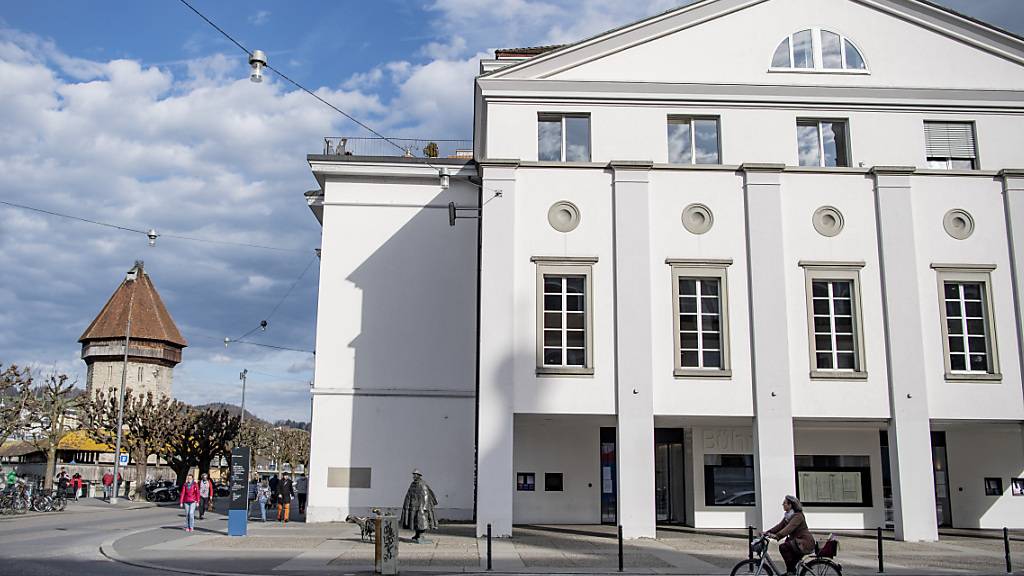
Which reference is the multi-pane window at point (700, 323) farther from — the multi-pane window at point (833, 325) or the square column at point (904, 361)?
the square column at point (904, 361)

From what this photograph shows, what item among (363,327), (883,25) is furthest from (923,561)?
(363,327)

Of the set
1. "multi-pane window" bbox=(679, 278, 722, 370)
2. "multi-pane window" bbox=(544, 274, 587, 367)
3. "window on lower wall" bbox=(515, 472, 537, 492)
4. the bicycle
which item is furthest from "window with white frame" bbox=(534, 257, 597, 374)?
the bicycle

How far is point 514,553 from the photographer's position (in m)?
18.3

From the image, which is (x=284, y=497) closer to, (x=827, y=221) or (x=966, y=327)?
(x=827, y=221)

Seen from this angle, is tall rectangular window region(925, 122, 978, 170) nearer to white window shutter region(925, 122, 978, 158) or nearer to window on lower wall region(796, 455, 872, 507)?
white window shutter region(925, 122, 978, 158)

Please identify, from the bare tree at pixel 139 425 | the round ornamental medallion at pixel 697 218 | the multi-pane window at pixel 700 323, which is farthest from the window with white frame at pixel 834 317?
the bare tree at pixel 139 425

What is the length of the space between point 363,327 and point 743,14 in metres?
14.7

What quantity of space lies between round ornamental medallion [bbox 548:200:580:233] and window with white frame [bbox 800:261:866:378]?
6.25 metres

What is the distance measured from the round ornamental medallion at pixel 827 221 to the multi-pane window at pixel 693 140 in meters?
3.09

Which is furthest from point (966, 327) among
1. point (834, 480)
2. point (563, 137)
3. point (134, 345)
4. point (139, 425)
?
point (134, 345)

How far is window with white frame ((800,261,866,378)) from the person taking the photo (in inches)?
901

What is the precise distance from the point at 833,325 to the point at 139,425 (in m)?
38.9

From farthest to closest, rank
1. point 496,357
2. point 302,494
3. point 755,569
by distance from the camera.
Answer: point 302,494, point 496,357, point 755,569

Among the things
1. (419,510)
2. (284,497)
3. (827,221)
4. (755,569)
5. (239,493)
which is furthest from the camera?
(284,497)
